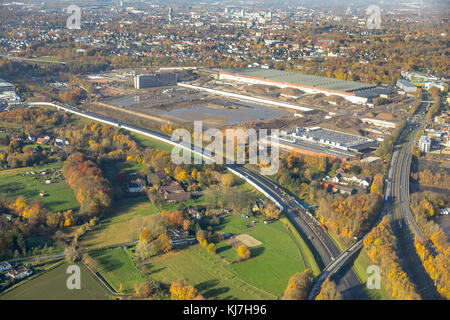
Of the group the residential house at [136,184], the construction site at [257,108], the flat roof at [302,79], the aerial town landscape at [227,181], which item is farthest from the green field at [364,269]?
the flat roof at [302,79]

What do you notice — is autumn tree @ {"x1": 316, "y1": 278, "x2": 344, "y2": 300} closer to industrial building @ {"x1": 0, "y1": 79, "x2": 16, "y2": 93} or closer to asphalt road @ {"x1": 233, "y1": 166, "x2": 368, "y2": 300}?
asphalt road @ {"x1": 233, "y1": 166, "x2": 368, "y2": 300}

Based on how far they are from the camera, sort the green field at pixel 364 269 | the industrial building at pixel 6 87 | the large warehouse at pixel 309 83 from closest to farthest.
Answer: the green field at pixel 364 269
the industrial building at pixel 6 87
the large warehouse at pixel 309 83

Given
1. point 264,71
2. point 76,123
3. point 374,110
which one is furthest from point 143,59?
point 374,110

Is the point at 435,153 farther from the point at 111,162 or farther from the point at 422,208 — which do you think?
the point at 111,162

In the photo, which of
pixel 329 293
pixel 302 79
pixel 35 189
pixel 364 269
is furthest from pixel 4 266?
pixel 302 79

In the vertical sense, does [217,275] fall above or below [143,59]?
below

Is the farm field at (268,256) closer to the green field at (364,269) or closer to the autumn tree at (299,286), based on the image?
the autumn tree at (299,286)

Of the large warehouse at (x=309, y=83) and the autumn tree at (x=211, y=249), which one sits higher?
the large warehouse at (x=309, y=83)

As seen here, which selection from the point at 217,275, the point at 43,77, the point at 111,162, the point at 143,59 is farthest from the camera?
the point at 143,59
